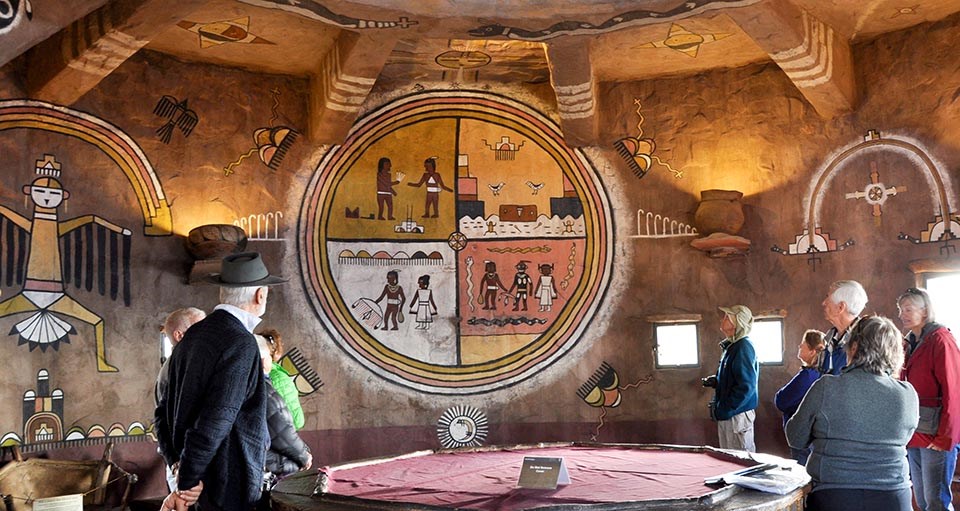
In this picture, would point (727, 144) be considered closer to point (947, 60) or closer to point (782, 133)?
point (782, 133)

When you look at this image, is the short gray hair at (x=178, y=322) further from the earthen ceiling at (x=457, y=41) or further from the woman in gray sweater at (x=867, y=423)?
the woman in gray sweater at (x=867, y=423)

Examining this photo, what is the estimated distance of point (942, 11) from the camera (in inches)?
263

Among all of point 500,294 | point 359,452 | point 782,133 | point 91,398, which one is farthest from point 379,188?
point 782,133

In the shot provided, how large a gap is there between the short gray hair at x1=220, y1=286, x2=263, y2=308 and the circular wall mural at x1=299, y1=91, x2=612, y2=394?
415 cm

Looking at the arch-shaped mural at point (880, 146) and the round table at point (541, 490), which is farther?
the arch-shaped mural at point (880, 146)

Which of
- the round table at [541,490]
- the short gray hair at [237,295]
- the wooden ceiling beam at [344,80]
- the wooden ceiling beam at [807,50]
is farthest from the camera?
the wooden ceiling beam at [344,80]

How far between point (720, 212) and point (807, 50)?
1480 mm

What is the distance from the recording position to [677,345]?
7.77 metres

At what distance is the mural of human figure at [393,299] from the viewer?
787cm

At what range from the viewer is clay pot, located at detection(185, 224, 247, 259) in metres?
6.99

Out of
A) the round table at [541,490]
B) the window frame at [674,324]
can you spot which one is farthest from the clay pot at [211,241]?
the window frame at [674,324]

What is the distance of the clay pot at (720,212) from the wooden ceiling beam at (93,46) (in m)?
4.34

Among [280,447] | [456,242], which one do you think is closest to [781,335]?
[456,242]

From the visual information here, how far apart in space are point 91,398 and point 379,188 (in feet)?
9.61
